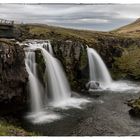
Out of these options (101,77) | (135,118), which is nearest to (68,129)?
(135,118)

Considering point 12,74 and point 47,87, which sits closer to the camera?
point 12,74

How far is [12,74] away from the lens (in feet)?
58.5

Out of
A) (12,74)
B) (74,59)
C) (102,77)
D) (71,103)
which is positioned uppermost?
(74,59)

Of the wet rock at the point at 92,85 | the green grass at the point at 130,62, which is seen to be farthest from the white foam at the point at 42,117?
the green grass at the point at 130,62

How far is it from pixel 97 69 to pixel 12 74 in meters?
6.61

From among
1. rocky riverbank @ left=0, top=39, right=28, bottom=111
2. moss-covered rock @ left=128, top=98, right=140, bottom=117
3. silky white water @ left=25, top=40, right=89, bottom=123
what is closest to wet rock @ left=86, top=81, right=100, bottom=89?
silky white water @ left=25, top=40, right=89, bottom=123

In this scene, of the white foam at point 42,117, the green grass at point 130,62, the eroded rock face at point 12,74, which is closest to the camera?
the white foam at point 42,117

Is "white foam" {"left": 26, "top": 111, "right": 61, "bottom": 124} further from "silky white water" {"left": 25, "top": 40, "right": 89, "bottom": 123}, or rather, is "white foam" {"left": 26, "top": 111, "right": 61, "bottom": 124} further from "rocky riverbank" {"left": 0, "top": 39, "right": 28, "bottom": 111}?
"rocky riverbank" {"left": 0, "top": 39, "right": 28, "bottom": 111}

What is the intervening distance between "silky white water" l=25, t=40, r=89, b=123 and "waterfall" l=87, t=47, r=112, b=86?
232 cm

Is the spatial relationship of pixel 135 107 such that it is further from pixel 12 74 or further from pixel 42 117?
pixel 12 74

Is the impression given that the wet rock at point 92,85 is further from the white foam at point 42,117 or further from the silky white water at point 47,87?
the white foam at point 42,117

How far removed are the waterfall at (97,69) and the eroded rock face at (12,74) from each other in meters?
4.88

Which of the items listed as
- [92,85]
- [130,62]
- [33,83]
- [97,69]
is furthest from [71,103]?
[97,69]

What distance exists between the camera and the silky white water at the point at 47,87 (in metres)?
17.9
